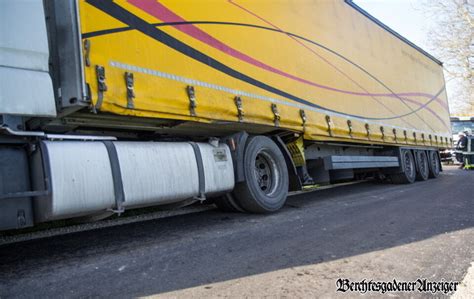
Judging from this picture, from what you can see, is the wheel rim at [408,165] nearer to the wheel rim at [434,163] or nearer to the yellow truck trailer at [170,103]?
the wheel rim at [434,163]

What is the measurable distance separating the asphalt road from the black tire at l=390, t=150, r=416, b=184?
5453 millimetres

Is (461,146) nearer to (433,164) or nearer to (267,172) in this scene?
(433,164)

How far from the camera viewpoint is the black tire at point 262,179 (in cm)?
535

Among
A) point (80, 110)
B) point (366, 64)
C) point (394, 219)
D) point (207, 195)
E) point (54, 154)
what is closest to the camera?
point (54, 154)

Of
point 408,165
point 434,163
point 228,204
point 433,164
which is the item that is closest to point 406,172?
point 408,165

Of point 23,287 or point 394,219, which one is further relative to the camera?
point 394,219

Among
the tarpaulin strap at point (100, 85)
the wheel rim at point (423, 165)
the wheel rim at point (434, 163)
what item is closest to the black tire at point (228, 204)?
the tarpaulin strap at point (100, 85)

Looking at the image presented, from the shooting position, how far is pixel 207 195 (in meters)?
4.83

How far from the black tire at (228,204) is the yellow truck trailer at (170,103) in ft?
0.10

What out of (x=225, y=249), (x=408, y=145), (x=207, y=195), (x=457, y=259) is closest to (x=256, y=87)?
(x=207, y=195)

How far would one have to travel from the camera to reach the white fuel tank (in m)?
3.28

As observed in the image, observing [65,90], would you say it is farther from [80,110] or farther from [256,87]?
[256,87]

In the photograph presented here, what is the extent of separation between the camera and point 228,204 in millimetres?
5820

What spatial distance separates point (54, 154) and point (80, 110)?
1.70ft
